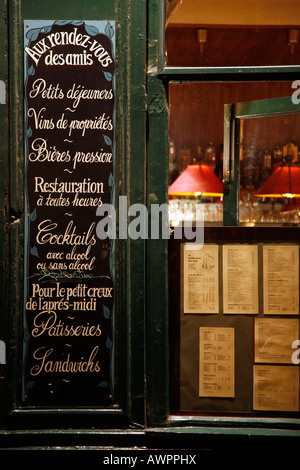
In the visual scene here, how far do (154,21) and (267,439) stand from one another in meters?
2.72

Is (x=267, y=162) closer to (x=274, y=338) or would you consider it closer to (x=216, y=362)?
(x=274, y=338)

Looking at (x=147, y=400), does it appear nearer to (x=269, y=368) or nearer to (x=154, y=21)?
(x=269, y=368)

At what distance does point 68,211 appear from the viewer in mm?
3146

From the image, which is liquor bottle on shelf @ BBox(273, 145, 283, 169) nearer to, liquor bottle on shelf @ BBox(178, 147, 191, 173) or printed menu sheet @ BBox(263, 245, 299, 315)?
liquor bottle on shelf @ BBox(178, 147, 191, 173)

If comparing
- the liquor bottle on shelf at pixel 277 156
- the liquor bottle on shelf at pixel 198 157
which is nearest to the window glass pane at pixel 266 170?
the liquor bottle on shelf at pixel 277 156

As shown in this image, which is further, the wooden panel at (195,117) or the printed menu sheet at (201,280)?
the wooden panel at (195,117)

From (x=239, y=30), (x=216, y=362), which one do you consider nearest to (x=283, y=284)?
(x=216, y=362)

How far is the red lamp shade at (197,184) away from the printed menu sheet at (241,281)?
2772 millimetres

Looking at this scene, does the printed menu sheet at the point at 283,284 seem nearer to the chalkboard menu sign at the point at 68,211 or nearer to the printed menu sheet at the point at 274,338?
the printed menu sheet at the point at 274,338

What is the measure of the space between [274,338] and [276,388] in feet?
1.04

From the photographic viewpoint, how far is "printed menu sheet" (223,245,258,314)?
3.20 meters

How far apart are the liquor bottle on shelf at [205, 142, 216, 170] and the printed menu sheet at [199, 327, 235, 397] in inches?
175

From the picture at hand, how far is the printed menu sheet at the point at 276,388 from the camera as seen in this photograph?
10.4ft

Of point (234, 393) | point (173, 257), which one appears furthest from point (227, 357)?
point (173, 257)
